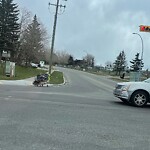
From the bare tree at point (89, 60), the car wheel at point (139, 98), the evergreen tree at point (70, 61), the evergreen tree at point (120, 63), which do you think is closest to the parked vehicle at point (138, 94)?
the car wheel at point (139, 98)

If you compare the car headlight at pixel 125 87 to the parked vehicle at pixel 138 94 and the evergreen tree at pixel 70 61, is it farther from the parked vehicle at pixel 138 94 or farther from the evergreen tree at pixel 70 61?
the evergreen tree at pixel 70 61

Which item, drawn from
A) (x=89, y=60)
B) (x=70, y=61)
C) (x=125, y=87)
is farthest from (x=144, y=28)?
(x=70, y=61)

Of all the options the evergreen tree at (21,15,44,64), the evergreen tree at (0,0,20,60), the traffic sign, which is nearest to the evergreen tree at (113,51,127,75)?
the evergreen tree at (21,15,44,64)

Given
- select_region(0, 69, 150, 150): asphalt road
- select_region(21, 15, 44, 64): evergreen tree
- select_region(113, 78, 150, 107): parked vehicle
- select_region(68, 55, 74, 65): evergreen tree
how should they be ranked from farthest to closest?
1. select_region(68, 55, 74, 65): evergreen tree
2. select_region(21, 15, 44, 64): evergreen tree
3. select_region(113, 78, 150, 107): parked vehicle
4. select_region(0, 69, 150, 150): asphalt road

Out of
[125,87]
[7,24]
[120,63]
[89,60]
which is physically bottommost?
[125,87]

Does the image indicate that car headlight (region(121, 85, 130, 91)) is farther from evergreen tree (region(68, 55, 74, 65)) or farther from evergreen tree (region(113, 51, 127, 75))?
evergreen tree (region(68, 55, 74, 65))

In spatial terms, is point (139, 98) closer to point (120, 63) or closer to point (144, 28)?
point (144, 28)

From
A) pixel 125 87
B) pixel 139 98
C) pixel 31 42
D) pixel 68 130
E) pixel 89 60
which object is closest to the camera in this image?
pixel 68 130

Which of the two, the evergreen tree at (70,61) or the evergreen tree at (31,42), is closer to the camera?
the evergreen tree at (31,42)

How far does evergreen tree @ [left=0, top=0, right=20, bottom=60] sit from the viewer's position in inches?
2798

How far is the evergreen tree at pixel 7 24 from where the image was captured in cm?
7106

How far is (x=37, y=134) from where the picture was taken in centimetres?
756

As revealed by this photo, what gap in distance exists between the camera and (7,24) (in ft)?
236

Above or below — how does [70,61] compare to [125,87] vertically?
above
